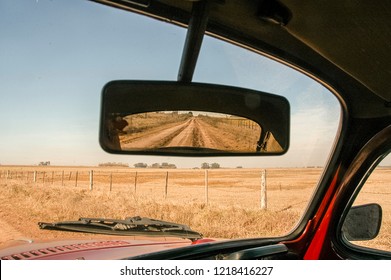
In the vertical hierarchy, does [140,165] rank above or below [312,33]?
below

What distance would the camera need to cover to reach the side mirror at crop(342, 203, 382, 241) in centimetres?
311

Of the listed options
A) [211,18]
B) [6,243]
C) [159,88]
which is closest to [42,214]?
[6,243]

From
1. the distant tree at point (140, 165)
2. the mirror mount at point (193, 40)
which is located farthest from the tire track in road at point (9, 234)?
the mirror mount at point (193, 40)

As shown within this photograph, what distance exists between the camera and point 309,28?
2.45m

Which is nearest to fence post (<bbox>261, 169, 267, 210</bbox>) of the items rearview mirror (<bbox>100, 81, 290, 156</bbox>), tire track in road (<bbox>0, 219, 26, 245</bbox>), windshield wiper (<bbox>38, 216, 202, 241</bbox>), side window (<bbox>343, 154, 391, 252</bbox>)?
side window (<bbox>343, 154, 391, 252</bbox>)

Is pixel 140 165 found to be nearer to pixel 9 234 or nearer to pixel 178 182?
pixel 9 234

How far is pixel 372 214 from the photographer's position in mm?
3113

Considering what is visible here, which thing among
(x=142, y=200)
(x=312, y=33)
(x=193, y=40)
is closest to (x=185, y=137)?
(x=193, y=40)

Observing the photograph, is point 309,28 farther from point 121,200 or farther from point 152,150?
point 121,200

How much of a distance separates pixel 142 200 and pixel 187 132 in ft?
5.66

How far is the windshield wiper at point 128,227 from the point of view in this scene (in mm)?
2625

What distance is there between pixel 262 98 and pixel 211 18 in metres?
0.57

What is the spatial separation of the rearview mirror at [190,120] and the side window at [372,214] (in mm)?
1252

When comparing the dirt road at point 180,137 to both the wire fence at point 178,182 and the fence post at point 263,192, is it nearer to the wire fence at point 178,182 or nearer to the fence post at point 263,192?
the wire fence at point 178,182
